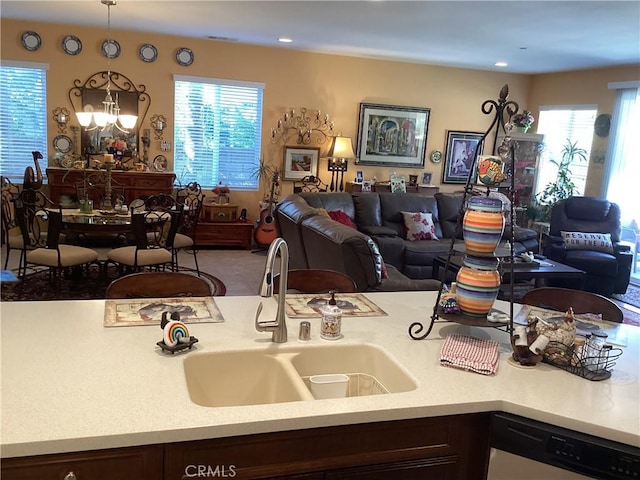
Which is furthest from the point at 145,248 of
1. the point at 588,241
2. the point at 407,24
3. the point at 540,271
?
the point at 588,241

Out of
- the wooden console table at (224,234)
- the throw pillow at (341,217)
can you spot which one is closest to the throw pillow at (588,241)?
the throw pillow at (341,217)

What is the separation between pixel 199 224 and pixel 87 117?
223cm

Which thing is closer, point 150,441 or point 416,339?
point 150,441

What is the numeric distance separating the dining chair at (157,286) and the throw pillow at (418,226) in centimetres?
418

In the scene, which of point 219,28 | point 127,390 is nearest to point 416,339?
point 127,390

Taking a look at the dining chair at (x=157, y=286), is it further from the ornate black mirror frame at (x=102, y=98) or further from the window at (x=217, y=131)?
the window at (x=217, y=131)

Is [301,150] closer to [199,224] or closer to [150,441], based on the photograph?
[199,224]

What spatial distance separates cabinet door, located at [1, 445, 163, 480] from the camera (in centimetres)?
114

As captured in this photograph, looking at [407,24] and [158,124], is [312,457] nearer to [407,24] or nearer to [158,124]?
[407,24]

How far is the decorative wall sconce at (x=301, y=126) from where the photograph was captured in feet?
24.2

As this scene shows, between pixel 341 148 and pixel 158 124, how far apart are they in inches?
94.7

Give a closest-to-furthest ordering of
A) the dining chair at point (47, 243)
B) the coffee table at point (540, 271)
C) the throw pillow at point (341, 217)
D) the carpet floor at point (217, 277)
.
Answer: the dining chair at point (47, 243)
the carpet floor at point (217, 277)
the coffee table at point (540, 271)
the throw pillow at point (341, 217)

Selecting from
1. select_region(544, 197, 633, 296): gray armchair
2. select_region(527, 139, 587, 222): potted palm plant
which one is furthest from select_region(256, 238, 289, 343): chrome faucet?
select_region(527, 139, 587, 222): potted palm plant

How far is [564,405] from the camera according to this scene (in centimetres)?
143
